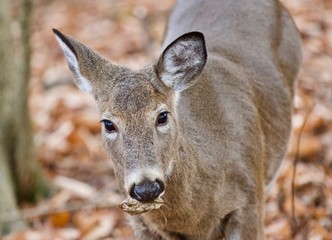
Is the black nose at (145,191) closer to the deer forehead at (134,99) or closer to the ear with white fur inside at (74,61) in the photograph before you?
the deer forehead at (134,99)

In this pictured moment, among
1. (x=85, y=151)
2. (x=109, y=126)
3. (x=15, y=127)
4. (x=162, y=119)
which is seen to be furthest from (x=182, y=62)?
(x=85, y=151)

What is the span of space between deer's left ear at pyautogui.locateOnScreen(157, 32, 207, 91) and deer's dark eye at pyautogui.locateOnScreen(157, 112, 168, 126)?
30 cm

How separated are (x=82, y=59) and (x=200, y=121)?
2.69 feet

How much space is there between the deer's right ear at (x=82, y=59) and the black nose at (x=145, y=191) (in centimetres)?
104

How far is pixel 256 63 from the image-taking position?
633 cm

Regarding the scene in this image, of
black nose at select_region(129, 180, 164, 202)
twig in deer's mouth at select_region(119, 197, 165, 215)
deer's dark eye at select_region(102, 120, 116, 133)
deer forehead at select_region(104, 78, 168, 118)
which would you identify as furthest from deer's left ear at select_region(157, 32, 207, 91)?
black nose at select_region(129, 180, 164, 202)

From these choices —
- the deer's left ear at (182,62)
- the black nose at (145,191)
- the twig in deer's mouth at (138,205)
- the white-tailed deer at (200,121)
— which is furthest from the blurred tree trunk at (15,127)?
the black nose at (145,191)

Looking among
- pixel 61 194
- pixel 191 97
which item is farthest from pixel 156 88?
pixel 61 194

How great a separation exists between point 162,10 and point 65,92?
2.60m

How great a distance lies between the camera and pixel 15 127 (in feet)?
28.0

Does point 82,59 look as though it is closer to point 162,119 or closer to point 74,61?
point 74,61

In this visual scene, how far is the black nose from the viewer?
14.7 ft

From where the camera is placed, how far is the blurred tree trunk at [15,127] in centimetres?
818

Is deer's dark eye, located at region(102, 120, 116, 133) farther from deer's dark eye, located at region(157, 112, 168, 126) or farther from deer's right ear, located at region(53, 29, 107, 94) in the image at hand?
deer's right ear, located at region(53, 29, 107, 94)
